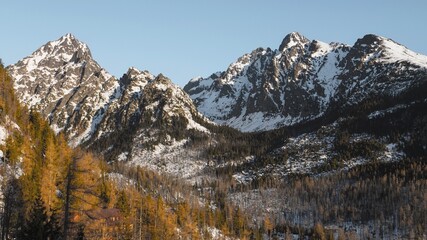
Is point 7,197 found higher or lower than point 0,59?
lower

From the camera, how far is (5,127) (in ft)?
340

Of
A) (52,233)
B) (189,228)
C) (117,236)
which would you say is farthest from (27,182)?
(189,228)

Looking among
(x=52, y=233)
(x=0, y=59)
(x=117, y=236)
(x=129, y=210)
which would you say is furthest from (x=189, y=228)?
(x=52, y=233)

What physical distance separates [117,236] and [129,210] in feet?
62.9

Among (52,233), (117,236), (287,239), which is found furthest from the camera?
(287,239)

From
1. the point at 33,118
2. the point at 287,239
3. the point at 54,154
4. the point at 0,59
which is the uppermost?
the point at 0,59

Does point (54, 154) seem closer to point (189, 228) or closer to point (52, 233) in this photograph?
point (52, 233)

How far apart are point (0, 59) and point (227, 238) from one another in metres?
99.6

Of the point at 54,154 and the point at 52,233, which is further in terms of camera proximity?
the point at 54,154

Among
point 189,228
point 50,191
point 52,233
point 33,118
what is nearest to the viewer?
point 52,233

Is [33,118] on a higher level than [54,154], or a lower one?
higher

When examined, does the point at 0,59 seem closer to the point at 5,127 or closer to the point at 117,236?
the point at 5,127

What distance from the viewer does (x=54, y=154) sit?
78.3 metres

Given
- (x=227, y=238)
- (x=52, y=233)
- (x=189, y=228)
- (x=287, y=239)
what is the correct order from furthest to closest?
(x=287, y=239)
(x=227, y=238)
(x=189, y=228)
(x=52, y=233)
